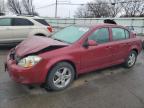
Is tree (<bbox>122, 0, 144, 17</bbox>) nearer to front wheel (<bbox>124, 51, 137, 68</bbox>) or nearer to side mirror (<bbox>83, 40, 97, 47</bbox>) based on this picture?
front wheel (<bbox>124, 51, 137, 68</bbox>)

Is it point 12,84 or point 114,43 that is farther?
point 114,43

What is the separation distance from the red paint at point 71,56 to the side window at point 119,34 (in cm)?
13

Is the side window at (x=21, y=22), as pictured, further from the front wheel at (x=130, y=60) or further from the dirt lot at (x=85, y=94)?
the front wheel at (x=130, y=60)

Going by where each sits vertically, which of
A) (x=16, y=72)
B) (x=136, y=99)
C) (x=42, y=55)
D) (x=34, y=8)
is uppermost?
(x=34, y=8)

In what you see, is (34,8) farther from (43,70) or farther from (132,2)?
(43,70)

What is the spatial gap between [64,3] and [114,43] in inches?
1511

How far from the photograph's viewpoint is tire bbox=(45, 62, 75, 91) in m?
4.02

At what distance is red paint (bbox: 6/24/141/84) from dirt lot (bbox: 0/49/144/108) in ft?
1.07

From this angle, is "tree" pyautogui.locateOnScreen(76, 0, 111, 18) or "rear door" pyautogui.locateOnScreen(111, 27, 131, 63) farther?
"tree" pyautogui.locateOnScreen(76, 0, 111, 18)

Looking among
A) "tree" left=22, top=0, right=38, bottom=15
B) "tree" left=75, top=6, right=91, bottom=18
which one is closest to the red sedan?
"tree" left=22, top=0, right=38, bottom=15

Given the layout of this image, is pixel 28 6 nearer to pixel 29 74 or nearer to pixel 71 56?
pixel 71 56

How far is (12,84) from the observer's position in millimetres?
4422

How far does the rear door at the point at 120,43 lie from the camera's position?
531 cm

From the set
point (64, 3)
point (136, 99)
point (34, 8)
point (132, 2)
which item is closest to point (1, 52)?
point (136, 99)
